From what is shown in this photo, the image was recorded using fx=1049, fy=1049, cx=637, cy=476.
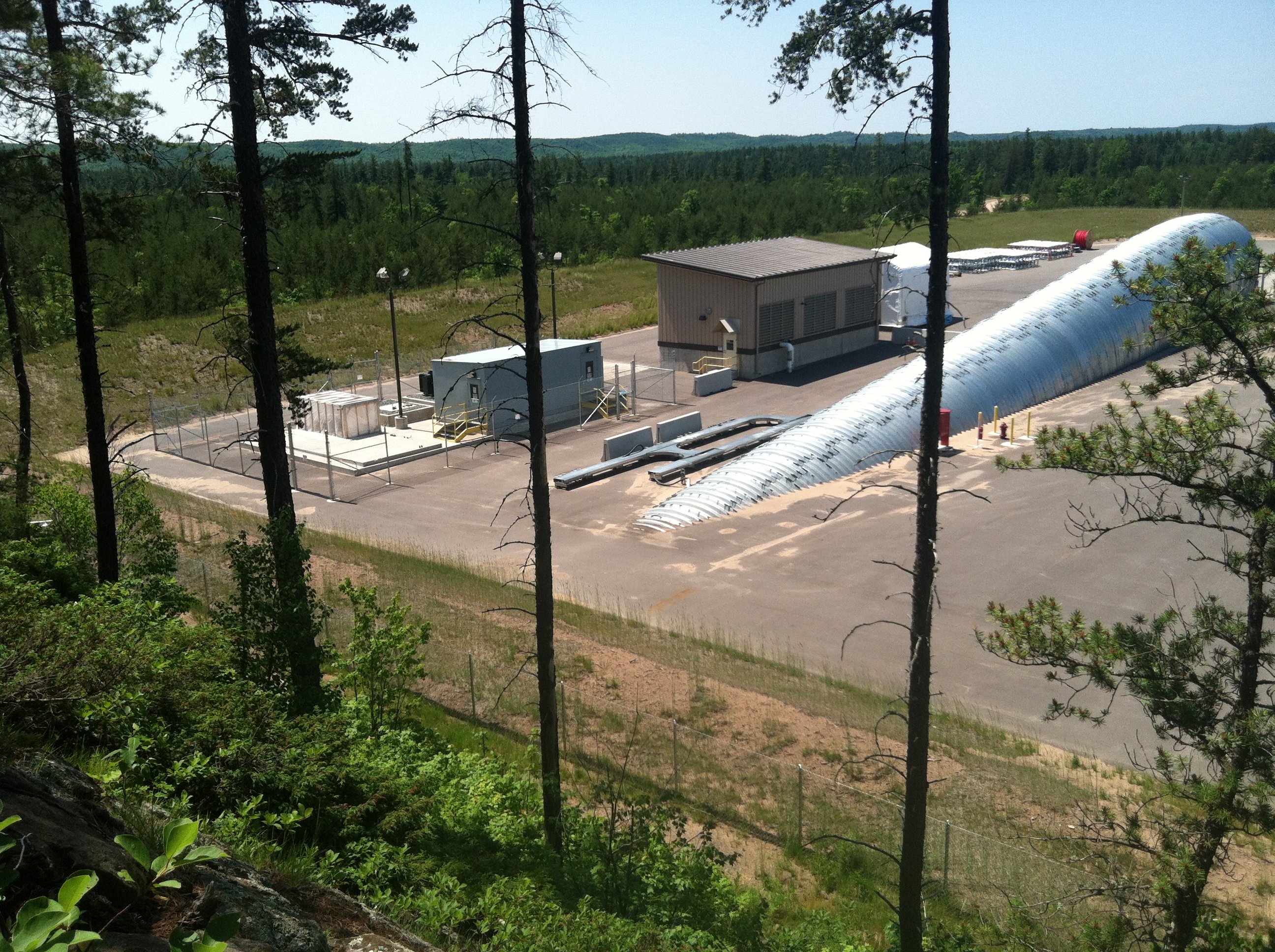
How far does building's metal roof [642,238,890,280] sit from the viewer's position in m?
45.1

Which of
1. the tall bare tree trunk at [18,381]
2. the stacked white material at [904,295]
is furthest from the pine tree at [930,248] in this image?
the stacked white material at [904,295]

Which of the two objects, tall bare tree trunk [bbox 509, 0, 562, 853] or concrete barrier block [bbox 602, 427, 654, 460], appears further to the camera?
concrete barrier block [bbox 602, 427, 654, 460]

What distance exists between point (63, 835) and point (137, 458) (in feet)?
108

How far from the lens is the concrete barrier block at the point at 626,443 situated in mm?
32656

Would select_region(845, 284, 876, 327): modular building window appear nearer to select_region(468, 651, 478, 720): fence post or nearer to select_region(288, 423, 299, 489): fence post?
select_region(288, 423, 299, 489): fence post

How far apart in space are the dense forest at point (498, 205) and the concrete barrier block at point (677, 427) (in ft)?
25.2

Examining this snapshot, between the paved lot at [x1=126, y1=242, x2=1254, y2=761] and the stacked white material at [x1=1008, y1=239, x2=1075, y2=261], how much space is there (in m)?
52.6

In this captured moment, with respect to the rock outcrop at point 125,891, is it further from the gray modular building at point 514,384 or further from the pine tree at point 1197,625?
the gray modular building at point 514,384

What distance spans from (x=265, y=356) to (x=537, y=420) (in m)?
4.90

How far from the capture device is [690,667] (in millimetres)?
17656

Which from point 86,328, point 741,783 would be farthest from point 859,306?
point 86,328

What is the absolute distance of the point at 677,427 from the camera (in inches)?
1393

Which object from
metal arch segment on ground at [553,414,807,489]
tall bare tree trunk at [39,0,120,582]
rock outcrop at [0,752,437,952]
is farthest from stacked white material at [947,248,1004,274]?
rock outcrop at [0,752,437,952]

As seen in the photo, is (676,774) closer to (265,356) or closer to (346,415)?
(265,356)
